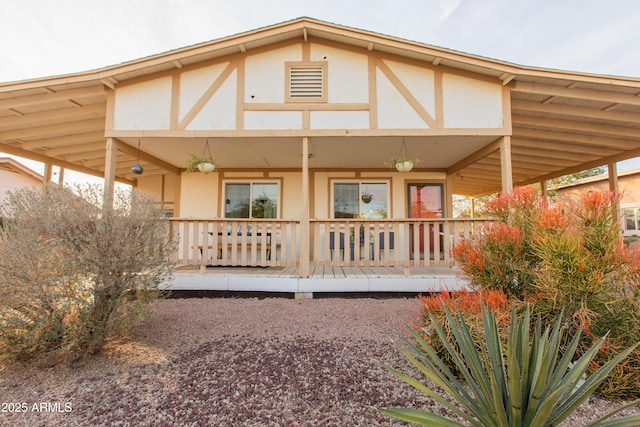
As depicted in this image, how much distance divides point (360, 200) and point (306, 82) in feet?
11.6

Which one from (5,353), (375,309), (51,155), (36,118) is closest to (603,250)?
(375,309)

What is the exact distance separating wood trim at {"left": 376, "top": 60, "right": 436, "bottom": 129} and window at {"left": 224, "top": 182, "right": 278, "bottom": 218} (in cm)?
403

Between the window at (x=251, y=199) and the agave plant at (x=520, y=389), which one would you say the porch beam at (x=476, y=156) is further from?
the window at (x=251, y=199)

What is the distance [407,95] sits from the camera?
5.07 meters

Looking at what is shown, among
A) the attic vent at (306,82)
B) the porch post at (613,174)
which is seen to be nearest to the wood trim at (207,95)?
the attic vent at (306,82)

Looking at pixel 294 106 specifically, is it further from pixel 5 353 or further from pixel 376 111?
pixel 5 353

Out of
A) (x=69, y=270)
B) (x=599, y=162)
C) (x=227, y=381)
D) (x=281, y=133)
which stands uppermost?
(x=599, y=162)

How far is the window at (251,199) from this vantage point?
7.80m

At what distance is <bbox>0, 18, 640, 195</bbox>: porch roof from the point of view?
186 inches

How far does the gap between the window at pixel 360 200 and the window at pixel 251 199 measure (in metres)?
1.74

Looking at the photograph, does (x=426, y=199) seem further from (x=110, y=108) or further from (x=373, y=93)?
(x=110, y=108)

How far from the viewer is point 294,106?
508 cm

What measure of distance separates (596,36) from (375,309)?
687 inches

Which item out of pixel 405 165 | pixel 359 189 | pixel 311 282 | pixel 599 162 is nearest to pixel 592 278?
pixel 311 282
